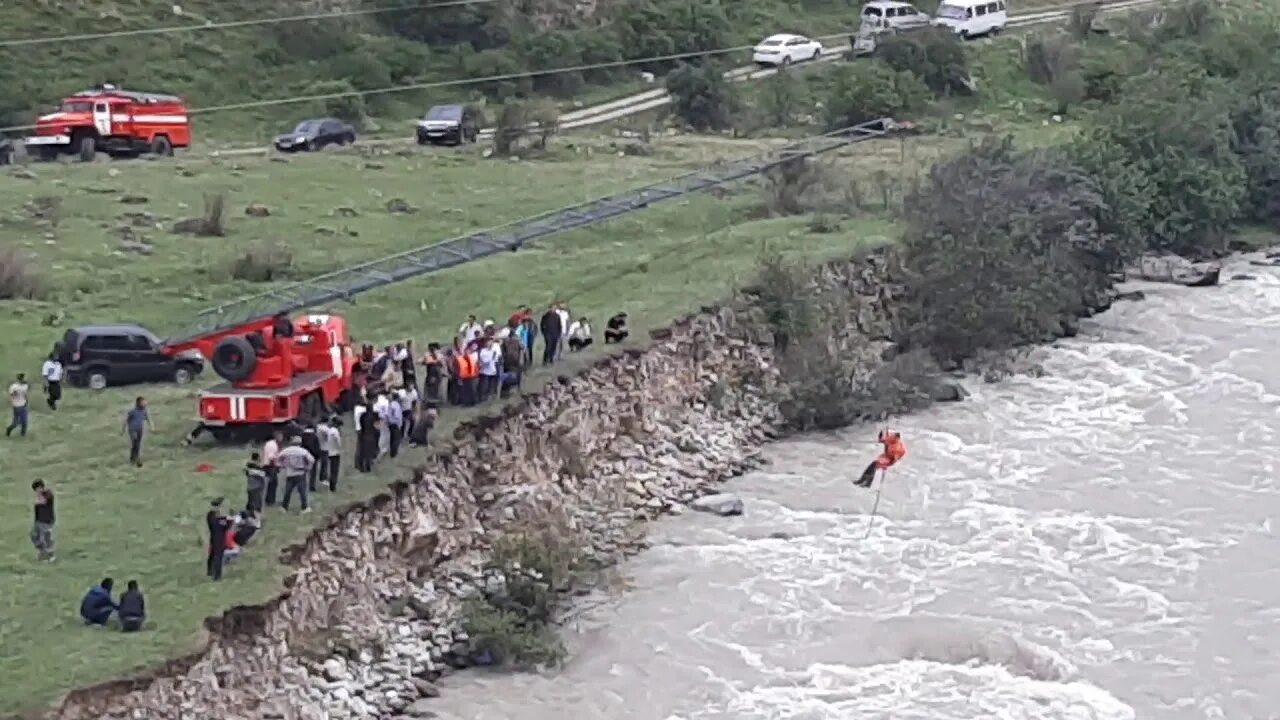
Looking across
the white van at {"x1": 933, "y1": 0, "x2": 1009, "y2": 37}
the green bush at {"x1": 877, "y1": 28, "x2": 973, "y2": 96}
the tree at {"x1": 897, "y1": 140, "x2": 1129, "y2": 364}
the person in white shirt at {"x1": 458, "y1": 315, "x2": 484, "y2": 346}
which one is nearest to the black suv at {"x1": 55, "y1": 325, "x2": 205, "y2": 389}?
the person in white shirt at {"x1": 458, "y1": 315, "x2": 484, "y2": 346}

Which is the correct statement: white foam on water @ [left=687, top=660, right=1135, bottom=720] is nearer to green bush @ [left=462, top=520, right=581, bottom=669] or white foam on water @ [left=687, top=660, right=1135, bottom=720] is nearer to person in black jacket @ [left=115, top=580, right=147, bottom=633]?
green bush @ [left=462, top=520, right=581, bottom=669]

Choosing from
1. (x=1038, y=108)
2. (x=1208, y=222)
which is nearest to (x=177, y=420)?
(x=1208, y=222)

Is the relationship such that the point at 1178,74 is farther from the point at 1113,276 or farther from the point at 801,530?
the point at 801,530

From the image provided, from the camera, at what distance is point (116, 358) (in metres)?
36.2

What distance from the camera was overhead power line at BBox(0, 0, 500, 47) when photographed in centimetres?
6544

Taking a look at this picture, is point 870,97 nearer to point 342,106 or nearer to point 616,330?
point 342,106

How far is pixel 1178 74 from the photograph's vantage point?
66125mm

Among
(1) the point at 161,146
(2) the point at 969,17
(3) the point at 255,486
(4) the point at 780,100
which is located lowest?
(3) the point at 255,486

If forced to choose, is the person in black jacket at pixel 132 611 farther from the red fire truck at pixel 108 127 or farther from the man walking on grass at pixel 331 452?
the red fire truck at pixel 108 127

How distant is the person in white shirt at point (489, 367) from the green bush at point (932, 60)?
43.3 meters

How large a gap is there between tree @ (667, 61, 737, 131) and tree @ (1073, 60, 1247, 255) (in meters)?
12.4

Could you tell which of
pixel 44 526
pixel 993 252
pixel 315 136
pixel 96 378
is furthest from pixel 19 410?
pixel 315 136

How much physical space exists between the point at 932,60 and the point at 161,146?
32237 mm

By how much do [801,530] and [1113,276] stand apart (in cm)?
2293
